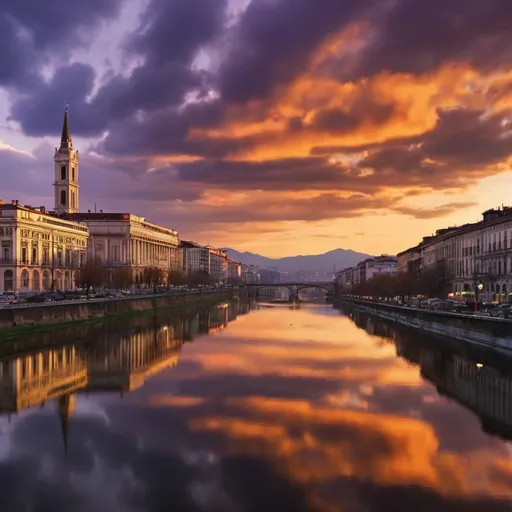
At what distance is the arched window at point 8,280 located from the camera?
279 feet

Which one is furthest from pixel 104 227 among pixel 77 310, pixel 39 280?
pixel 77 310

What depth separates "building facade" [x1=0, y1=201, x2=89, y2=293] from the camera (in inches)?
3359

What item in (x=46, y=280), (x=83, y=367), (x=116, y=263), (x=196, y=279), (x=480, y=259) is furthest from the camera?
(x=196, y=279)

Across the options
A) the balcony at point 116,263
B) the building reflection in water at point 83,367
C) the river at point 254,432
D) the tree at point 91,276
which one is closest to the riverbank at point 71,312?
the building reflection in water at point 83,367

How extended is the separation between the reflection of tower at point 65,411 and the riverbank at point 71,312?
19.0 metres

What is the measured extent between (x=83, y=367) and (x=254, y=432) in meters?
17.3

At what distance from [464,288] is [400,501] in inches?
2730

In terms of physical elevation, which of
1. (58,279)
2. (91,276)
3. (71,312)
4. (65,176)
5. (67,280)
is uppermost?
(65,176)

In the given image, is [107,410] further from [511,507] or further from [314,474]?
[511,507]

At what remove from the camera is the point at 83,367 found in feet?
115

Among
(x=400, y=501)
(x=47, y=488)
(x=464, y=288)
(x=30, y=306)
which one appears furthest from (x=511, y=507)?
(x=464, y=288)

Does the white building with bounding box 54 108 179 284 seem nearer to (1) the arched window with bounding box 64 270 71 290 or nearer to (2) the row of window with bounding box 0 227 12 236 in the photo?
(1) the arched window with bounding box 64 270 71 290

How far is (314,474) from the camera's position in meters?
16.8

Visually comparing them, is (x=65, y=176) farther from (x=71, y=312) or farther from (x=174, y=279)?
(x=71, y=312)
